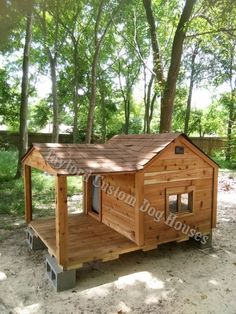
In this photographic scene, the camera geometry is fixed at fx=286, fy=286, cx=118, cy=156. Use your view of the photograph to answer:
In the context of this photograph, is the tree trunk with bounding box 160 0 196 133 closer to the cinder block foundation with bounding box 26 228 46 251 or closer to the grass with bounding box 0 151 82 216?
the grass with bounding box 0 151 82 216

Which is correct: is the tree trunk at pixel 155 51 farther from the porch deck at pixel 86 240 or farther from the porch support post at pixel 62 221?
the porch support post at pixel 62 221

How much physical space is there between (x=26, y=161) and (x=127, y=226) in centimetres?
264

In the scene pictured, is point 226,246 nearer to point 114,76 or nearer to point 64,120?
point 114,76

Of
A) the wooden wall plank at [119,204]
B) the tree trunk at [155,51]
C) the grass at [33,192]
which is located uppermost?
the tree trunk at [155,51]

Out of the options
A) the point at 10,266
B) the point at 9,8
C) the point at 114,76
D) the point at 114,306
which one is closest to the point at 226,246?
the point at 114,306

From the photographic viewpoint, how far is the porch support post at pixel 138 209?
17.0ft

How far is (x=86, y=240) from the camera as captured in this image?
5551mm

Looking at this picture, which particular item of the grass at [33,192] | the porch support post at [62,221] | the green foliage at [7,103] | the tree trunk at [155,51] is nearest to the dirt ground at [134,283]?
the porch support post at [62,221]

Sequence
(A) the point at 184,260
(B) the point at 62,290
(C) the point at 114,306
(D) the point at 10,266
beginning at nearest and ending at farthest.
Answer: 1. (C) the point at 114,306
2. (B) the point at 62,290
3. (D) the point at 10,266
4. (A) the point at 184,260

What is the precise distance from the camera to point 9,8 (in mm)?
9344

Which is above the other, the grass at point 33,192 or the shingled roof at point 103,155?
the shingled roof at point 103,155

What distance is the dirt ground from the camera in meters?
4.09

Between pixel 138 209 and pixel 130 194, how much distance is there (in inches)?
16.5

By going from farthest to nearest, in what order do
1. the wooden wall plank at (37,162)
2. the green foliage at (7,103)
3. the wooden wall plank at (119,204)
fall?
1. the green foliage at (7,103)
2. the wooden wall plank at (119,204)
3. the wooden wall plank at (37,162)
